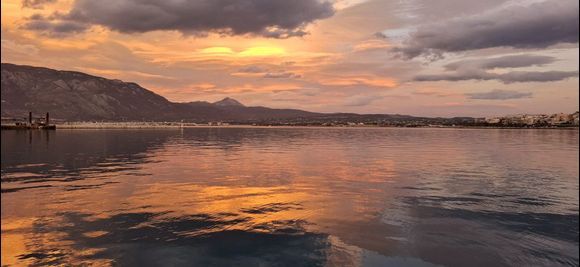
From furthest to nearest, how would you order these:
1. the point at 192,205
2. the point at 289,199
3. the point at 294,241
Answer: the point at 289,199
the point at 192,205
the point at 294,241

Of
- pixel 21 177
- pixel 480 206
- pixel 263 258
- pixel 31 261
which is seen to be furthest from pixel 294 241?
pixel 21 177

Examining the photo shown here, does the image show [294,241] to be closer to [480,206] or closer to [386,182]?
[480,206]

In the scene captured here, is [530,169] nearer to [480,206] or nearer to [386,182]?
[386,182]

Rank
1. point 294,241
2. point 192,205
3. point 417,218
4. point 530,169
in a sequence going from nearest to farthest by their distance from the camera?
point 294,241, point 417,218, point 192,205, point 530,169

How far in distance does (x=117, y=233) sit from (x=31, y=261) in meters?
5.18

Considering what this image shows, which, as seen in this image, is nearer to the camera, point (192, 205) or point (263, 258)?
point (263, 258)

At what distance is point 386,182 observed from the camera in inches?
1758

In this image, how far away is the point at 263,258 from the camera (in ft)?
67.1

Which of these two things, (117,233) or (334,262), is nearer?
(334,262)

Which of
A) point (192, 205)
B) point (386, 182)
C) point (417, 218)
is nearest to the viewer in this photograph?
point (417, 218)

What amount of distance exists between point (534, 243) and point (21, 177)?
46.7m

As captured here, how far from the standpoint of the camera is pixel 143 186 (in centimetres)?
3972

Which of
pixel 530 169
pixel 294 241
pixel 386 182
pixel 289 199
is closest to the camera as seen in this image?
pixel 294 241

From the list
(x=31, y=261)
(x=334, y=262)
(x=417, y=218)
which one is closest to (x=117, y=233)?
(x=31, y=261)
